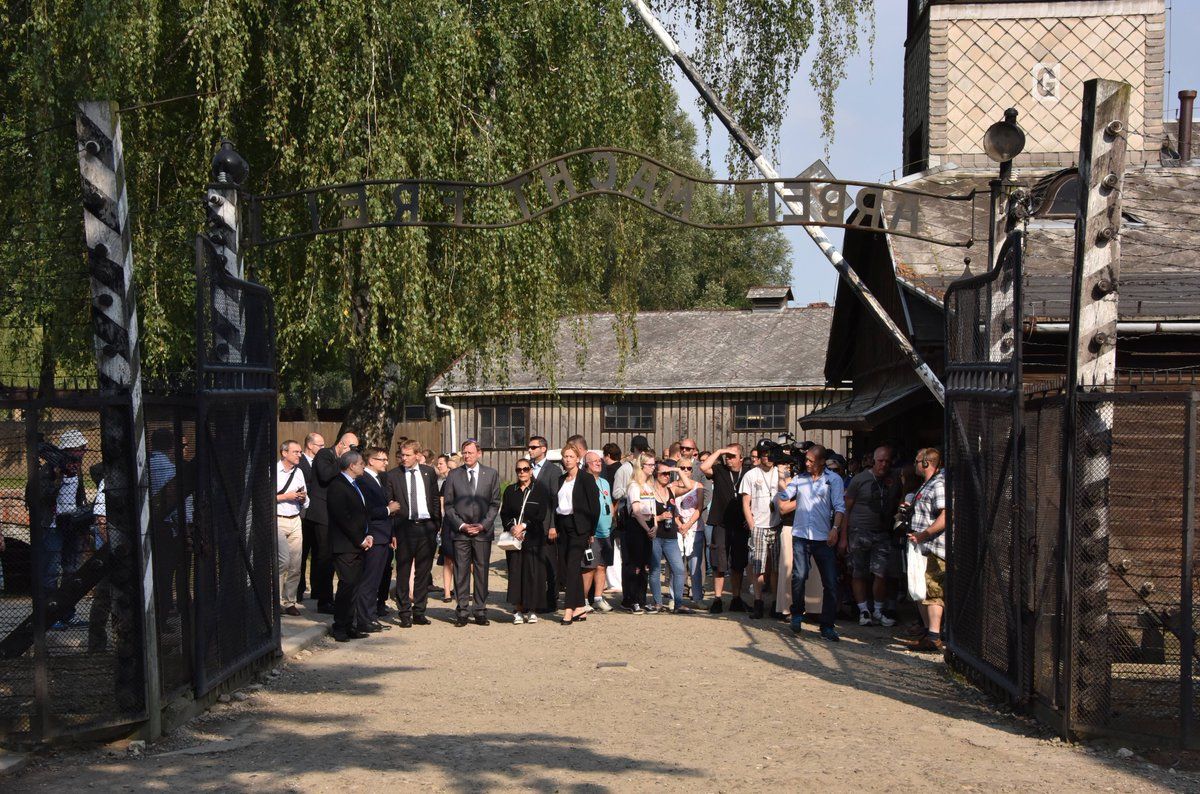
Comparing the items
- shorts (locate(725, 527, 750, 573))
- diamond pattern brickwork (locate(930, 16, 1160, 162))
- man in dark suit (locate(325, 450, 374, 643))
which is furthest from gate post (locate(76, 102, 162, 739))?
diamond pattern brickwork (locate(930, 16, 1160, 162))

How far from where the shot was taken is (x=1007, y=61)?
911 inches

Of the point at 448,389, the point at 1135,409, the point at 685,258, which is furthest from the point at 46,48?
the point at 685,258

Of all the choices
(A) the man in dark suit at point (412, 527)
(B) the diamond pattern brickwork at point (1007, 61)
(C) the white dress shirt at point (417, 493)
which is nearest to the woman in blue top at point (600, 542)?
(A) the man in dark suit at point (412, 527)

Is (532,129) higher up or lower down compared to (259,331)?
higher up

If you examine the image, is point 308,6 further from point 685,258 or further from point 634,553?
point 685,258

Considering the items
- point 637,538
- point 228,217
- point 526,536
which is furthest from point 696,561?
point 228,217

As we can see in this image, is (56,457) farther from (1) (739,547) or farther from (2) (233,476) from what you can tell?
(1) (739,547)

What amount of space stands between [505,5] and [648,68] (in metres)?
2.91

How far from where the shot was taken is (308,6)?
15.1 metres

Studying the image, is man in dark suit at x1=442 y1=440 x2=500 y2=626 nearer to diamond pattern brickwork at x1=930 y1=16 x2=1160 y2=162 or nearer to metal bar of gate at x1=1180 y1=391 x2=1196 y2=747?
metal bar of gate at x1=1180 y1=391 x2=1196 y2=747

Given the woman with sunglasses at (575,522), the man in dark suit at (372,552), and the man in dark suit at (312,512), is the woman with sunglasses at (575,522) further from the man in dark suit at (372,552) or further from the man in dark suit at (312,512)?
the man in dark suit at (312,512)

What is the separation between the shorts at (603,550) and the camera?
15.4m

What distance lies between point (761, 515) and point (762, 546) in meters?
0.36

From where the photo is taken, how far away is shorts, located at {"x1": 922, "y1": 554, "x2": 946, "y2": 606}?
12.1 m
